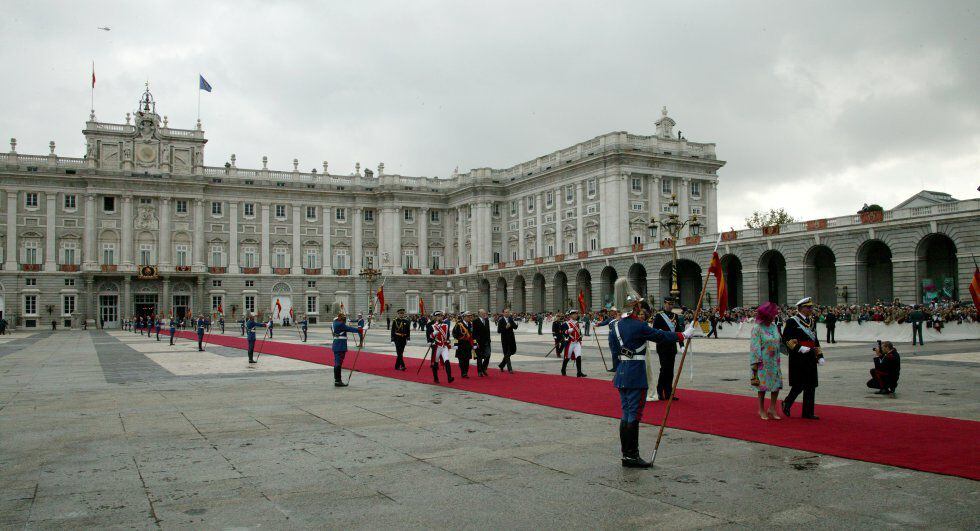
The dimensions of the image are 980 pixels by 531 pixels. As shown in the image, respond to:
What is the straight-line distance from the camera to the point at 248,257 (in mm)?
80125

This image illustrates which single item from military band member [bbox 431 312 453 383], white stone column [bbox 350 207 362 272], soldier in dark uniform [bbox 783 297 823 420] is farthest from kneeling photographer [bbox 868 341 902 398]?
white stone column [bbox 350 207 362 272]

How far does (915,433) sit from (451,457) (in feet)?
20.5

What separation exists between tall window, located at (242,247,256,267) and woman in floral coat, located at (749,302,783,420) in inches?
2975

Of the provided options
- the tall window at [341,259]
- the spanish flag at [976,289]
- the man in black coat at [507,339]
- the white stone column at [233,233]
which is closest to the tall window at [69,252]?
the white stone column at [233,233]

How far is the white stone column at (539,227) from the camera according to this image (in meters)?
73.5

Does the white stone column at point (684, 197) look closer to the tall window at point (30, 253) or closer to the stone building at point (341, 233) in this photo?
the stone building at point (341, 233)

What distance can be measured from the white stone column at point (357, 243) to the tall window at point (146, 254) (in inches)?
850

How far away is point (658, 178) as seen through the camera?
65.9 metres

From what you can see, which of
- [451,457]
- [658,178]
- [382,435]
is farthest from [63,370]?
[658,178]

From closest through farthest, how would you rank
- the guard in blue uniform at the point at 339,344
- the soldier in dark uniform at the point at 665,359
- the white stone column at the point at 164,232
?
the soldier in dark uniform at the point at 665,359
the guard in blue uniform at the point at 339,344
the white stone column at the point at 164,232

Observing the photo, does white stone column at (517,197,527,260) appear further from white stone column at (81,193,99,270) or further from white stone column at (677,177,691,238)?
white stone column at (81,193,99,270)

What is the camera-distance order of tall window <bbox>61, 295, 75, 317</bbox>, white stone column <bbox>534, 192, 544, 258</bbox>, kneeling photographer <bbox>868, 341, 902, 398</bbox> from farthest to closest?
white stone column <bbox>534, 192, 544, 258</bbox>, tall window <bbox>61, 295, 75, 317</bbox>, kneeling photographer <bbox>868, 341, 902, 398</bbox>

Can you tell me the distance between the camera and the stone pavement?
20.3 feet

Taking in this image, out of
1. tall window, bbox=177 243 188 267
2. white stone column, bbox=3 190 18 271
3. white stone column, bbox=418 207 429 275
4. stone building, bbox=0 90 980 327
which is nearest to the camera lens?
stone building, bbox=0 90 980 327
